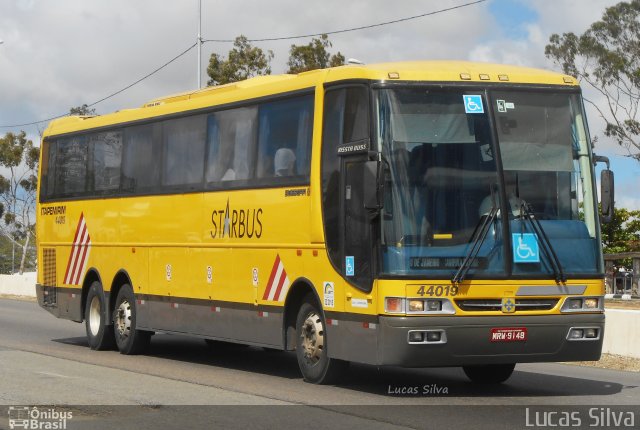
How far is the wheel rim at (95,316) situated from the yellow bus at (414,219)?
4300 mm

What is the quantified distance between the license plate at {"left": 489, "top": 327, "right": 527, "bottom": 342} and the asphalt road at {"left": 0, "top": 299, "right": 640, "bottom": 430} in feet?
2.08

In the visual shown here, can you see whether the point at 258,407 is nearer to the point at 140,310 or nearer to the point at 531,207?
the point at 531,207

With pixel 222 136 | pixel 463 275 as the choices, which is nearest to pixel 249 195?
pixel 222 136

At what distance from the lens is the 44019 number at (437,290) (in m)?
12.6

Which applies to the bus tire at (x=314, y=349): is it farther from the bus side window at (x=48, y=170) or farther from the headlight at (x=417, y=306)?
the bus side window at (x=48, y=170)

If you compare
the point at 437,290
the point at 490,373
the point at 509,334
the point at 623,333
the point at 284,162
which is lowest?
the point at 490,373

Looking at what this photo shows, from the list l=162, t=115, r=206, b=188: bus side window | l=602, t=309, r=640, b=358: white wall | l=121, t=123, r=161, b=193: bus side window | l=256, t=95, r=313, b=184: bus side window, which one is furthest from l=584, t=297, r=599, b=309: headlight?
l=121, t=123, r=161, b=193: bus side window

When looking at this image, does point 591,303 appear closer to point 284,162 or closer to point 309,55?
point 284,162

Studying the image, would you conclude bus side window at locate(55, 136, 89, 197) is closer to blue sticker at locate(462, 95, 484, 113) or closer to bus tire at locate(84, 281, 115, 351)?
bus tire at locate(84, 281, 115, 351)

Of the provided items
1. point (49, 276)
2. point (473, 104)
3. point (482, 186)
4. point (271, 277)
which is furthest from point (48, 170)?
point (482, 186)

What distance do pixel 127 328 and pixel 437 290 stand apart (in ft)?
25.3

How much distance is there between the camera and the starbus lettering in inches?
607

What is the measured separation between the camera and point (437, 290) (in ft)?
41.3

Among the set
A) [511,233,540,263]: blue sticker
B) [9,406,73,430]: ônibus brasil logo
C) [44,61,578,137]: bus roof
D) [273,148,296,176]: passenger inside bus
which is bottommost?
[9,406,73,430]: ônibus brasil logo
